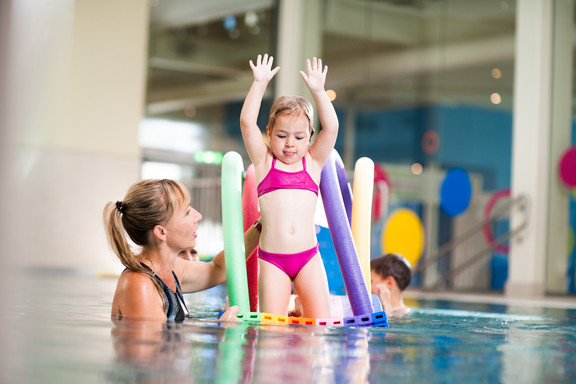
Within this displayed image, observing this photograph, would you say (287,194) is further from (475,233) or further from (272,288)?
(475,233)

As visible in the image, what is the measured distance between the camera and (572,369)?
2127mm

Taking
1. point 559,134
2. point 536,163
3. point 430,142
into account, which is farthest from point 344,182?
point 430,142

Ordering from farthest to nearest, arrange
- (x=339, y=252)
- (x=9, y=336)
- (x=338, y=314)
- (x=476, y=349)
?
1. (x=338, y=314)
2. (x=339, y=252)
3. (x=476, y=349)
4. (x=9, y=336)

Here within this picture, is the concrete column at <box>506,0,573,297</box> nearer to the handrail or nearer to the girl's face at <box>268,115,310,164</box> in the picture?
the handrail

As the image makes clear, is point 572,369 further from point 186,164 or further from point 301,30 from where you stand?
point 301,30

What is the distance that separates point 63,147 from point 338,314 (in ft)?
28.0

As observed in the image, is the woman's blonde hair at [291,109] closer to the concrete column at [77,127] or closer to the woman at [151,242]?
the woman at [151,242]

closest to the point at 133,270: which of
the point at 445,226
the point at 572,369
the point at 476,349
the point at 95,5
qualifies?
Answer: the point at 476,349

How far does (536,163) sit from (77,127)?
6.88 meters

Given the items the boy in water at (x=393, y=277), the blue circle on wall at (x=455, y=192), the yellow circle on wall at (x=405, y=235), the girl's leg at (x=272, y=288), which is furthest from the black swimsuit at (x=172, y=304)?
the yellow circle on wall at (x=405, y=235)

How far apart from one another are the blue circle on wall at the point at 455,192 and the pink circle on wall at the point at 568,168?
5.96 feet

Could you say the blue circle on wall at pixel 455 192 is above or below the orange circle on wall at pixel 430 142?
below

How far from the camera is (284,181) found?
362 cm

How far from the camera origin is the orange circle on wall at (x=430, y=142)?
11.5 m
